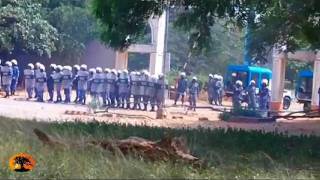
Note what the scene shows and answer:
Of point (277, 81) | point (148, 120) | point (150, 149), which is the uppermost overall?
point (277, 81)

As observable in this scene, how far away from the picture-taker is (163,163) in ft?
20.8

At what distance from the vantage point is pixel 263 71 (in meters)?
43.4

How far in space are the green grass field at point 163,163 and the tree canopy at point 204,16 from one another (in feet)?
7.21

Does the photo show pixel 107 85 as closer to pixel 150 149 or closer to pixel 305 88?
pixel 305 88

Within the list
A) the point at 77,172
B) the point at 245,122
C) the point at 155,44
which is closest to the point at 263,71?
the point at 155,44

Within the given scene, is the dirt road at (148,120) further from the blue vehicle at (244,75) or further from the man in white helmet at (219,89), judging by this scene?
the blue vehicle at (244,75)

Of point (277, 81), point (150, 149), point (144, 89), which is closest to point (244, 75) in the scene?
point (277, 81)

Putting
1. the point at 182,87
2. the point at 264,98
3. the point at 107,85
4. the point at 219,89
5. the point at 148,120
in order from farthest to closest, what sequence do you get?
the point at 219,89 → the point at 182,87 → the point at 264,98 → the point at 107,85 → the point at 148,120

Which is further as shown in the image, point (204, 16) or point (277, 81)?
point (277, 81)

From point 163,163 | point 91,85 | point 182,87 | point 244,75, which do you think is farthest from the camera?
point 244,75

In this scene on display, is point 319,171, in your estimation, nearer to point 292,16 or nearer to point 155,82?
point 292,16

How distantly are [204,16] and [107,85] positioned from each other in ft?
50.4

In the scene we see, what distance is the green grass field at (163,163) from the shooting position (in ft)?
19.2

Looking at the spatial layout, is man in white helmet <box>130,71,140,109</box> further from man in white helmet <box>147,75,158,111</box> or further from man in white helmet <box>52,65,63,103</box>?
man in white helmet <box>52,65,63,103</box>
